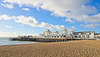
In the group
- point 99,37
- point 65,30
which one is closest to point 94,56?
point 99,37

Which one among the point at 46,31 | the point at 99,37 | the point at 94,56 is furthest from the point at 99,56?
the point at 46,31

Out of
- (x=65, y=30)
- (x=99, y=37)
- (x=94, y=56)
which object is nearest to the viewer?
(x=94, y=56)

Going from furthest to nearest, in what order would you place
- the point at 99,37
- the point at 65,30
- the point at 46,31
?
the point at 46,31 < the point at 65,30 < the point at 99,37

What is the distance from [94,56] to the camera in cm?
617

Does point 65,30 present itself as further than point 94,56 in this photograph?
Yes

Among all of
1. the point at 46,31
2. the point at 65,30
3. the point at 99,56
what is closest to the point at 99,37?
the point at 99,56

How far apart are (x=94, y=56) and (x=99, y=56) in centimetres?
38

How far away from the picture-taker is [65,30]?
9025 centimetres

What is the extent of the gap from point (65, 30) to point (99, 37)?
56578 millimetres

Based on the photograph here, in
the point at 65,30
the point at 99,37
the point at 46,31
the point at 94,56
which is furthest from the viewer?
the point at 46,31

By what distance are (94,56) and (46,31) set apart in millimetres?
94816

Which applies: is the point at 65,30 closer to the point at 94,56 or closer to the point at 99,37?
the point at 99,37

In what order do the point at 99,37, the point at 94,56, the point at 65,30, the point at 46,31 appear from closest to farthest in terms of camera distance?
the point at 94,56
the point at 99,37
the point at 65,30
the point at 46,31

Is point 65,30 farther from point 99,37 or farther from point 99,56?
point 99,56
